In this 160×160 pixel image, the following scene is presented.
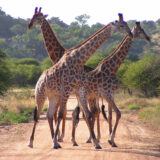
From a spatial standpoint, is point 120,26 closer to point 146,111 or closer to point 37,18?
point 37,18

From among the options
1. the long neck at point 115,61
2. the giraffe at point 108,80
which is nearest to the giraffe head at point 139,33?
the giraffe at point 108,80

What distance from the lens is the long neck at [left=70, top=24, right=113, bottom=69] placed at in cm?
895

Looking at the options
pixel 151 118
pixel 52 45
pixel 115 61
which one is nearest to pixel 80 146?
pixel 115 61

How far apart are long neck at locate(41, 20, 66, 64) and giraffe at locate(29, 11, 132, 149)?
129cm

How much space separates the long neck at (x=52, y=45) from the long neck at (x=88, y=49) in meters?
1.30

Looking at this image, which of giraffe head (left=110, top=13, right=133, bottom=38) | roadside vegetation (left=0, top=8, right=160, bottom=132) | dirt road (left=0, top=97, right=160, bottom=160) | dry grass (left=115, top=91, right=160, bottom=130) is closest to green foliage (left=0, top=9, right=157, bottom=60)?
roadside vegetation (left=0, top=8, right=160, bottom=132)

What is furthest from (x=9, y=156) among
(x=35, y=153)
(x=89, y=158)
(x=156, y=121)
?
(x=156, y=121)

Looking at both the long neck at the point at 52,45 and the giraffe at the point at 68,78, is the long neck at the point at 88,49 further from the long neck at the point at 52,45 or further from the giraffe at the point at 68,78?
the long neck at the point at 52,45

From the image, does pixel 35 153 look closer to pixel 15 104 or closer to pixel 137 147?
pixel 137 147

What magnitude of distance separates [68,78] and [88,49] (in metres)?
0.99

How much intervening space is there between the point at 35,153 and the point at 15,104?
9623mm

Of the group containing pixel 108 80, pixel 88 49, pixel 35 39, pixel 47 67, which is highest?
pixel 35 39

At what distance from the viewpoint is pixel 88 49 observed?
903 cm

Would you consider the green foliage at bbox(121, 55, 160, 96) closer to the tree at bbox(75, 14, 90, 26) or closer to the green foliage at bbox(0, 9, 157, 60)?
the green foliage at bbox(0, 9, 157, 60)
